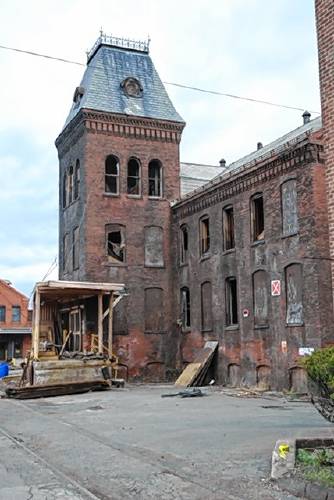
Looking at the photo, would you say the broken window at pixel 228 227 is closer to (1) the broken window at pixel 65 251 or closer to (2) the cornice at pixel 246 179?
(2) the cornice at pixel 246 179

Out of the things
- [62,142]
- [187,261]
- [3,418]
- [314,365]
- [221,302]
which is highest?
[62,142]

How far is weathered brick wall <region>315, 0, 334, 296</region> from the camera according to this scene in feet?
38.6

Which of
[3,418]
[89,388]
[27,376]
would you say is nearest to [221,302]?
[89,388]

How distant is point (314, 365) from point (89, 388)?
17.5 meters

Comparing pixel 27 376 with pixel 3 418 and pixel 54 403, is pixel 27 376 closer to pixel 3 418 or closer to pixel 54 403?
pixel 54 403

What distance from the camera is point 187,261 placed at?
3094 cm

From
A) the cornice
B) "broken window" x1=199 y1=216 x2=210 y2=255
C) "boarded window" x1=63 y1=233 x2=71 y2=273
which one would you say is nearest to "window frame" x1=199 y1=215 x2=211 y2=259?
"broken window" x1=199 y1=216 x2=210 y2=255

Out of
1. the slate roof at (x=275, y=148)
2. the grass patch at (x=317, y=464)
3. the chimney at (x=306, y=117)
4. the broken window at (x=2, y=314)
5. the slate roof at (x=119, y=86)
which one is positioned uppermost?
the slate roof at (x=119, y=86)

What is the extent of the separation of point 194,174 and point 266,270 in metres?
13.1

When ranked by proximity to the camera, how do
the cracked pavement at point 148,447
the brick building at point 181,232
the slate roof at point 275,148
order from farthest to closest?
the slate roof at point 275,148 → the brick building at point 181,232 → the cracked pavement at point 148,447

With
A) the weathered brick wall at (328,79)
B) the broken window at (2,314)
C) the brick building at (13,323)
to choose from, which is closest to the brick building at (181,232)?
the weathered brick wall at (328,79)

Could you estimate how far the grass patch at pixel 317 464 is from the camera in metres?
7.49

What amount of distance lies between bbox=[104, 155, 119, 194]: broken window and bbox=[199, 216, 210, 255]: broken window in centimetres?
487

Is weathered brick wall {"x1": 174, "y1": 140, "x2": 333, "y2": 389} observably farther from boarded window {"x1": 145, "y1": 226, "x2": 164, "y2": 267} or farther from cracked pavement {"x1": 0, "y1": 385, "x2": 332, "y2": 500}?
cracked pavement {"x1": 0, "y1": 385, "x2": 332, "y2": 500}
